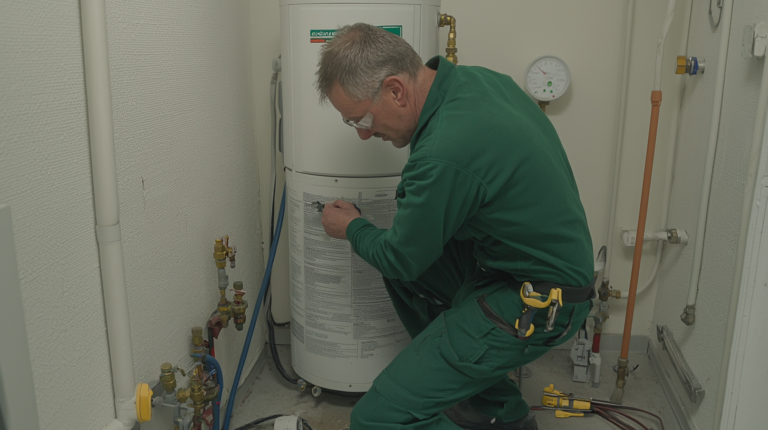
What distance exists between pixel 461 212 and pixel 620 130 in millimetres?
1087

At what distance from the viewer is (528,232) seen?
1350 mm

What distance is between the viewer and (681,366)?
6.23 ft

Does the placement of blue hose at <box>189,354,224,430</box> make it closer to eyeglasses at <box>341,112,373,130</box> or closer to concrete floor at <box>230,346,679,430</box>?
concrete floor at <box>230,346,679,430</box>

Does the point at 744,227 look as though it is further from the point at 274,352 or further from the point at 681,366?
the point at 274,352

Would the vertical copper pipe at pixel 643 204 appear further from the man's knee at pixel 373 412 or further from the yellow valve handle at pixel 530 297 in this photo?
the man's knee at pixel 373 412

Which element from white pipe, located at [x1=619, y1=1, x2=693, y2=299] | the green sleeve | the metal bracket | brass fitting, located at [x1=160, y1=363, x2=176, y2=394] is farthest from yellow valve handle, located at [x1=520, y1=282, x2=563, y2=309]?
white pipe, located at [x1=619, y1=1, x2=693, y2=299]

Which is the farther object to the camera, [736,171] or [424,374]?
[736,171]

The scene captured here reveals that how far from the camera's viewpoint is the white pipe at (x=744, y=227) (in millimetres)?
1419

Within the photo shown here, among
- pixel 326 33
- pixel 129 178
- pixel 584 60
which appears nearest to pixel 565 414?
pixel 584 60

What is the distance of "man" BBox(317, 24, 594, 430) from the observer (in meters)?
1.27

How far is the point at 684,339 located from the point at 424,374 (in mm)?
991

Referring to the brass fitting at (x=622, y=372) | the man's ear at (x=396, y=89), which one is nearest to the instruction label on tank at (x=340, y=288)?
the man's ear at (x=396, y=89)

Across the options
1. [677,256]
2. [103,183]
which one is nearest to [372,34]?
[103,183]

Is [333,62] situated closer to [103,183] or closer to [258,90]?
[103,183]
